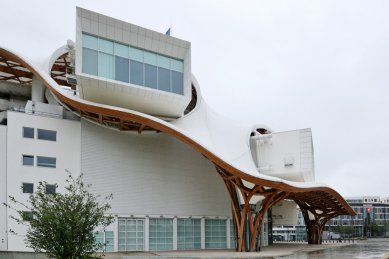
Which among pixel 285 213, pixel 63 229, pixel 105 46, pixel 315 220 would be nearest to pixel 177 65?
pixel 105 46

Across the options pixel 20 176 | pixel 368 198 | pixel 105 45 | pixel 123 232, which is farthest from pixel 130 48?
pixel 368 198

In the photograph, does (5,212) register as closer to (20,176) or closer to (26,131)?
(20,176)

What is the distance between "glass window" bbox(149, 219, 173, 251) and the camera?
38.3 metres

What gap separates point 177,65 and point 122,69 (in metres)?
5.17

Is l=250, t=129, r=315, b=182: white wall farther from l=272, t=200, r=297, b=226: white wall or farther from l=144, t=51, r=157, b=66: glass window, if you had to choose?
l=144, t=51, r=157, b=66: glass window

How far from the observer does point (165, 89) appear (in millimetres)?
36062

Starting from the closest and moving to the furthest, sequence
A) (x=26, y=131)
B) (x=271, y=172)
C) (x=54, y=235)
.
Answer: (x=54, y=235) < (x=26, y=131) < (x=271, y=172)

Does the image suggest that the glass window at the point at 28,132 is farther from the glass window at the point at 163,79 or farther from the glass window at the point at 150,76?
the glass window at the point at 163,79

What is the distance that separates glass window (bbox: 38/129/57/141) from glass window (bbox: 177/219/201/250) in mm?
13128

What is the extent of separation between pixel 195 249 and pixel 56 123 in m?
16.6

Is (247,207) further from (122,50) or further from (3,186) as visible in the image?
(3,186)

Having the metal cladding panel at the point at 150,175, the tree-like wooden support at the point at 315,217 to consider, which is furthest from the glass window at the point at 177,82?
the tree-like wooden support at the point at 315,217

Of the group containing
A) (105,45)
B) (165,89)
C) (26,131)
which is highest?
(105,45)

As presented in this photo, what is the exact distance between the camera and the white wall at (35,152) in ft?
104
